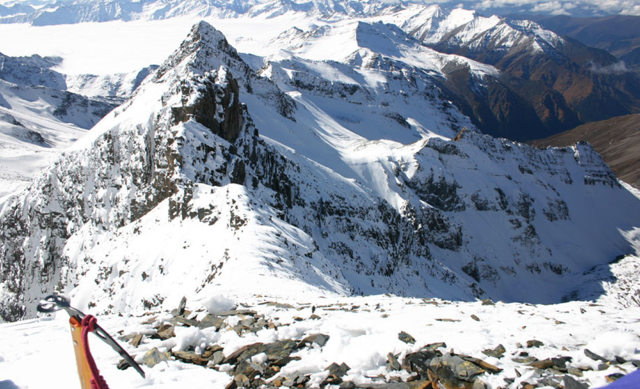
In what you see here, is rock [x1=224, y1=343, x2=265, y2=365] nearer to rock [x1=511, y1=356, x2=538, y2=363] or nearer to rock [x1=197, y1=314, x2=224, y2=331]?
rock [x1=197, y1=314, x2=224, y2=331]

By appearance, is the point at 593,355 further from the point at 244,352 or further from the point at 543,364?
the point at 244,352

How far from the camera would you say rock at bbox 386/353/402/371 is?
6.50m

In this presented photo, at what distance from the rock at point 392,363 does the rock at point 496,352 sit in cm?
156

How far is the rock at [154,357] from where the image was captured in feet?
23.0

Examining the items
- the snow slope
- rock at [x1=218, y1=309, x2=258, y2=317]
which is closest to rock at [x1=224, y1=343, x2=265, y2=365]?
rock at [x1=218, y1=309, x2=258, y2=317]

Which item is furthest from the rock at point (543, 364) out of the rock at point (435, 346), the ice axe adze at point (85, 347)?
the ice axe adze at point (85, 347)

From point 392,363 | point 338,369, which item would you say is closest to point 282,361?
point 338,369

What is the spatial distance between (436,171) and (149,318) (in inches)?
2975

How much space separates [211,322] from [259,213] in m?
14.0

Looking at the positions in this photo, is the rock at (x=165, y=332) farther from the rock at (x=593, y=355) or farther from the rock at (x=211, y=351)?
the rock at (x=593, y=355)

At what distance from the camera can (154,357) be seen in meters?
7.13

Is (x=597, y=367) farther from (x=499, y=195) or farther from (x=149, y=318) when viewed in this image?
(x=499, y=195)

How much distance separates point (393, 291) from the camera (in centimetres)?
4081

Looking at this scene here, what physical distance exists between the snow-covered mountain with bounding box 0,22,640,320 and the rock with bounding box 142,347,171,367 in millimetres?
6873
